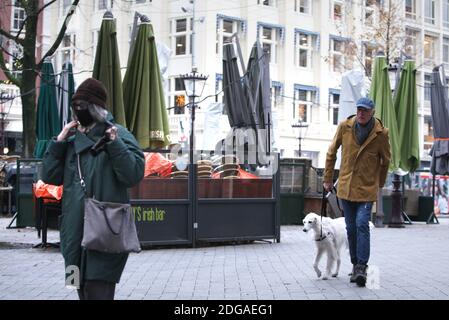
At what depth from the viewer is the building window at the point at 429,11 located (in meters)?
56.7

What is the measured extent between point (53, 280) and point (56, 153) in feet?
13.2

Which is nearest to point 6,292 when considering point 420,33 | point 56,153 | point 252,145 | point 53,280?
point 53,280

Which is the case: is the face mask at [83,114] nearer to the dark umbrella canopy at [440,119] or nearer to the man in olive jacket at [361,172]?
the man in olive jacket at [361,172]

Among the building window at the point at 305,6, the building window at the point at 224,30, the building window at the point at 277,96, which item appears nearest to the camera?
the building window at the point at 224,30

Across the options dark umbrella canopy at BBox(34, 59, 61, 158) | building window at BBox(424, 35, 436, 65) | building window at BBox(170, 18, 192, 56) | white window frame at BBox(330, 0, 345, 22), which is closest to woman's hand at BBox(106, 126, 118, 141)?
dark umbrella canopy at BBox(34, 59, 61, 158)

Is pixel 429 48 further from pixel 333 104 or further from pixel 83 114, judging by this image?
pixel 83 114

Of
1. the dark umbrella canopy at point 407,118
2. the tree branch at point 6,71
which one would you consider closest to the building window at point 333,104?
the tree branch at point 6,71

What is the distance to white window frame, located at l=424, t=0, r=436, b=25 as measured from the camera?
5674 cm

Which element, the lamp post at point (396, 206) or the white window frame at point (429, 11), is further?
the white window frame at point (429, 11)

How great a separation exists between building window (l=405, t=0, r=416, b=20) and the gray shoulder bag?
53.0 metres

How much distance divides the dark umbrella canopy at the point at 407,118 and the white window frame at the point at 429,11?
4053cm

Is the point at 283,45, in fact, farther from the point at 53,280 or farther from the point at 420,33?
the point at 53,280

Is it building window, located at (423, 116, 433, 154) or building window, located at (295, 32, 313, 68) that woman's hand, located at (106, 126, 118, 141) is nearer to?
building window, located at (295, 32, 313, 68)

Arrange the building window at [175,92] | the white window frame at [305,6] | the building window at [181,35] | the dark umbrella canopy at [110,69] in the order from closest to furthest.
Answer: the dark umbrella canopy at [110,69] < the building window at [181,35] < the building window at [175,92] < the white window frame at [305,6]
